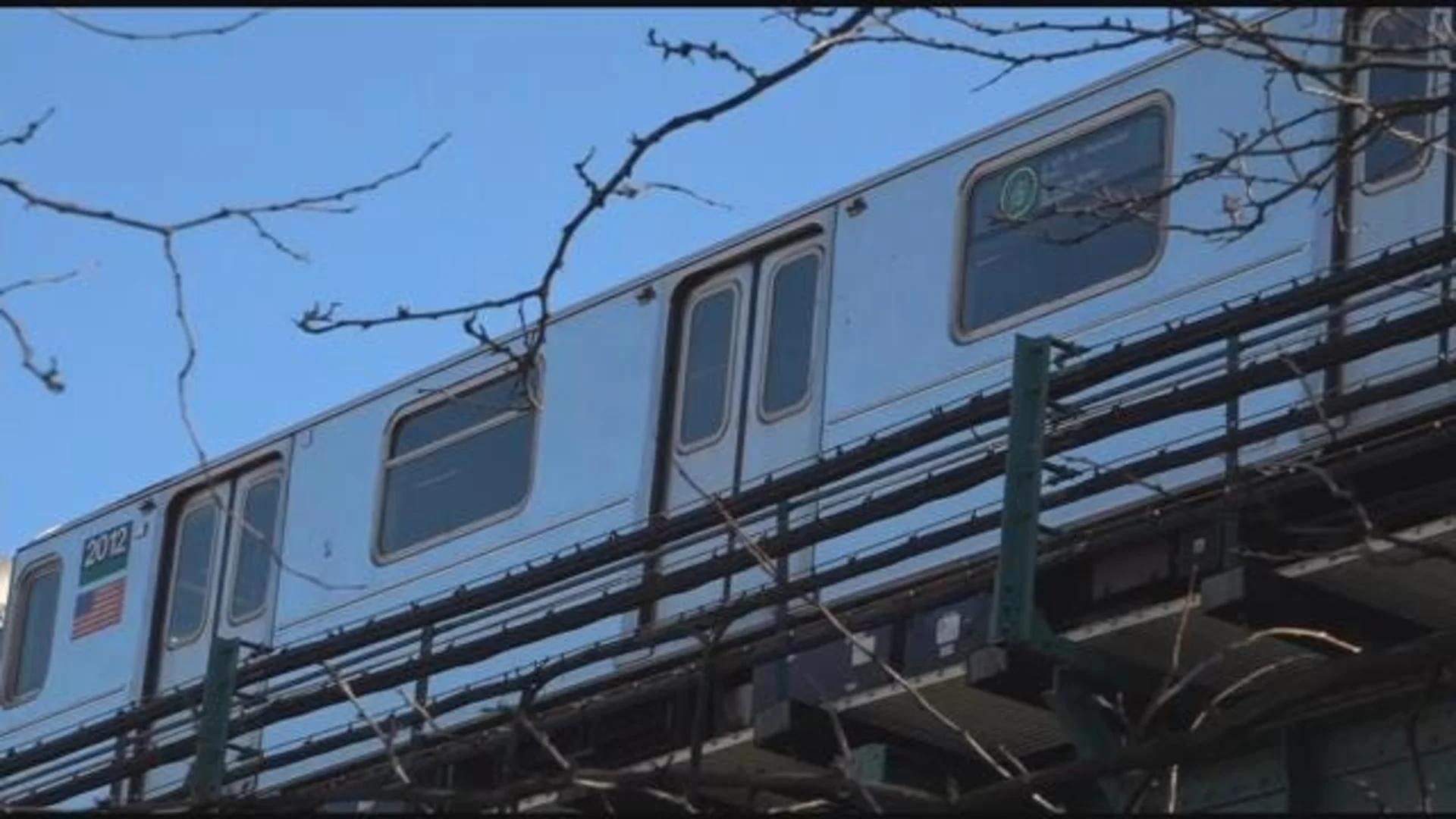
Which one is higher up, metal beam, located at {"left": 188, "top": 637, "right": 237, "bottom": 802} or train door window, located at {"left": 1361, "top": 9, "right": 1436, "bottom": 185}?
train door window, located at {"left": 1361, "top": 9, "right": 1436, "bottom": 185}

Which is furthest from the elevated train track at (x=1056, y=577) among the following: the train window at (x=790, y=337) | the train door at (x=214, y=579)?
the train door at (x=214, y=579)

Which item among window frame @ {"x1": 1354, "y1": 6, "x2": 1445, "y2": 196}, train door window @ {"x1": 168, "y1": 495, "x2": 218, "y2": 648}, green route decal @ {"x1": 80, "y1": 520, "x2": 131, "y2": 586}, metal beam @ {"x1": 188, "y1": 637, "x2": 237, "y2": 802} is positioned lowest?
metal beam @ {"x1": 188, "y1": 637, "x2": 237, "y2": 802}

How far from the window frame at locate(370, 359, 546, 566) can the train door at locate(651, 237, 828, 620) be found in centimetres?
70

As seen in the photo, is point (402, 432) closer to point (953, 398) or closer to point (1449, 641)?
point (953, 398)

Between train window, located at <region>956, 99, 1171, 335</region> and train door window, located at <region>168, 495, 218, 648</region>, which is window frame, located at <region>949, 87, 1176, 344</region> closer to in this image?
train window, located at <region>956, 99, 1171, 335</region>

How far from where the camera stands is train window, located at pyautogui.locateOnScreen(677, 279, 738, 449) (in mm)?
13852

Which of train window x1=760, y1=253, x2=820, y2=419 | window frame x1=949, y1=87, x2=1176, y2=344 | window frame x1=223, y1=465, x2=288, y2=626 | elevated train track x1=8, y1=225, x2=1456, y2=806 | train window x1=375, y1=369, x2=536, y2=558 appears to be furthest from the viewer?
window frame x1=223, y1=465, x2=288, y2=626

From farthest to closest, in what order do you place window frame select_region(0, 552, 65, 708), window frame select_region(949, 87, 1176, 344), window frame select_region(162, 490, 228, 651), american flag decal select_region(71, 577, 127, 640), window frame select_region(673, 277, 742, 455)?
window frame select_region(0, 552, 65, 708) < american flag decal select_region(71, 577, 127, 640) < window frame select_region(162, 490, 228, 651) < window frame select_region(673, 277, 742, 455) < window frame select_region(949, 87, 1176, 344)

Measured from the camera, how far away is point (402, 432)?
15664mm

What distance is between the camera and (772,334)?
13703mm

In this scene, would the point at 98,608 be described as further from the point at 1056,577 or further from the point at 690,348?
the point at 1056,577

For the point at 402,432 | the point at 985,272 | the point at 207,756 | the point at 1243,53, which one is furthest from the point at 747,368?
the point at 1243,53

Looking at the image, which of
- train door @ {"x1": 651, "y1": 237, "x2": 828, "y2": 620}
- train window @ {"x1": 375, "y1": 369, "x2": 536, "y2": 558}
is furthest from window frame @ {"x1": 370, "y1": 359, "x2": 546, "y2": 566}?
train door @ {"x1": 651, "y1": 237, "x2": 828, "y2": 620}

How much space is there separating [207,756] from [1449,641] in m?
5.41
